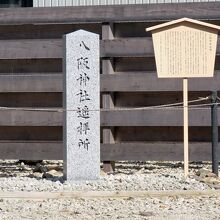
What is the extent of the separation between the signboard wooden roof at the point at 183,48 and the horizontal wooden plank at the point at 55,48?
928 millimetres

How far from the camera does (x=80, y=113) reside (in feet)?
31.4

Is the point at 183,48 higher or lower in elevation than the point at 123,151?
higher

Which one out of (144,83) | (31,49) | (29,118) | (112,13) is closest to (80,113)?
(144,83)

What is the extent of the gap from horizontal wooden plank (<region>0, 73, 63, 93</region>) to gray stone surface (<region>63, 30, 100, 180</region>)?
1601 mm

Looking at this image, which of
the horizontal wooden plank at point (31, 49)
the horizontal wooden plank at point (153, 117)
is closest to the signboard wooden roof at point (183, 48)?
the horizontal wooden plank at point (153, 117)

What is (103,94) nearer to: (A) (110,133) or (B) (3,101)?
(A) (110,133)

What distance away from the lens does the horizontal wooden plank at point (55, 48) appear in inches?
431

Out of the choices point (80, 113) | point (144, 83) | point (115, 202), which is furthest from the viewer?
point (144, 83)

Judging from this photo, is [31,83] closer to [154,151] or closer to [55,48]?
[55,48]

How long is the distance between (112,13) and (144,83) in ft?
4.10

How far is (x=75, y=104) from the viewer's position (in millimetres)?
9578

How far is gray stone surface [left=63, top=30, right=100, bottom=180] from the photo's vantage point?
9.56m

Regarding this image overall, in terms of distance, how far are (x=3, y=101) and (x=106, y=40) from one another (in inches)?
82.2

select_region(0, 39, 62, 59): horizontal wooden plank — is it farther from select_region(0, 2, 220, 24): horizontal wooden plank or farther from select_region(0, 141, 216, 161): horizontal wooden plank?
select_region(0, 141, 216, 161): horizontal wooden plank
